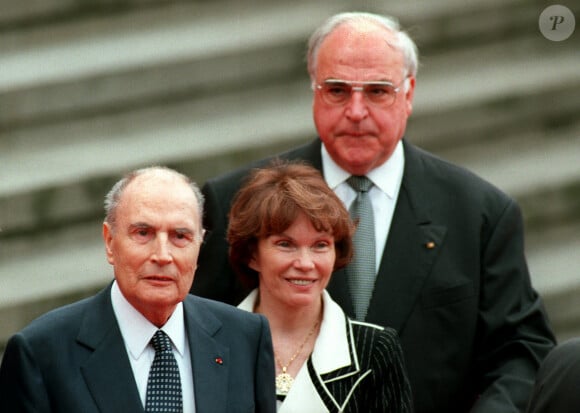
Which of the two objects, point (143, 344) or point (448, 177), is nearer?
point (143, 344)

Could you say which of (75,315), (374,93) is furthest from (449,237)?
(75,315)

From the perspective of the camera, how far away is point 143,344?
3566 mm

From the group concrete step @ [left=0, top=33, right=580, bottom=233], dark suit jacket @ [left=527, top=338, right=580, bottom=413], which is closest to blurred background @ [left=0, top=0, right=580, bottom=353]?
concrete step @ [left=0, top=33, right=580, bottom=233]

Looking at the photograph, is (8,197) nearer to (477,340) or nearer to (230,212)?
(230,212)

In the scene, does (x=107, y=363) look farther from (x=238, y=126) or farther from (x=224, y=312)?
(x=238, y=126)

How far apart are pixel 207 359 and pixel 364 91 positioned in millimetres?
1325

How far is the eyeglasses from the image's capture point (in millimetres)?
4586

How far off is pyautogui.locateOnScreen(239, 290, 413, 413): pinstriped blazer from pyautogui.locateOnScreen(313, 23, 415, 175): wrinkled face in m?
0.69

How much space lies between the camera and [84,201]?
5.17m

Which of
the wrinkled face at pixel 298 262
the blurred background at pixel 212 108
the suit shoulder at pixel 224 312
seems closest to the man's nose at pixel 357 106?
the wrinkled face at pixel 298 262

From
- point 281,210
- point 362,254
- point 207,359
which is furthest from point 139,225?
point 362,254

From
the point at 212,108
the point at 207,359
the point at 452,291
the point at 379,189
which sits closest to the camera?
the point at 207,359

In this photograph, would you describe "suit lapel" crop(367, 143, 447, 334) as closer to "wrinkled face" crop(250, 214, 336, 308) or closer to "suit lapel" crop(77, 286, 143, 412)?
"wrinkled face" crop(250, 214, 336, 308)

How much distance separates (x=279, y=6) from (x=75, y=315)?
7.49 ft
